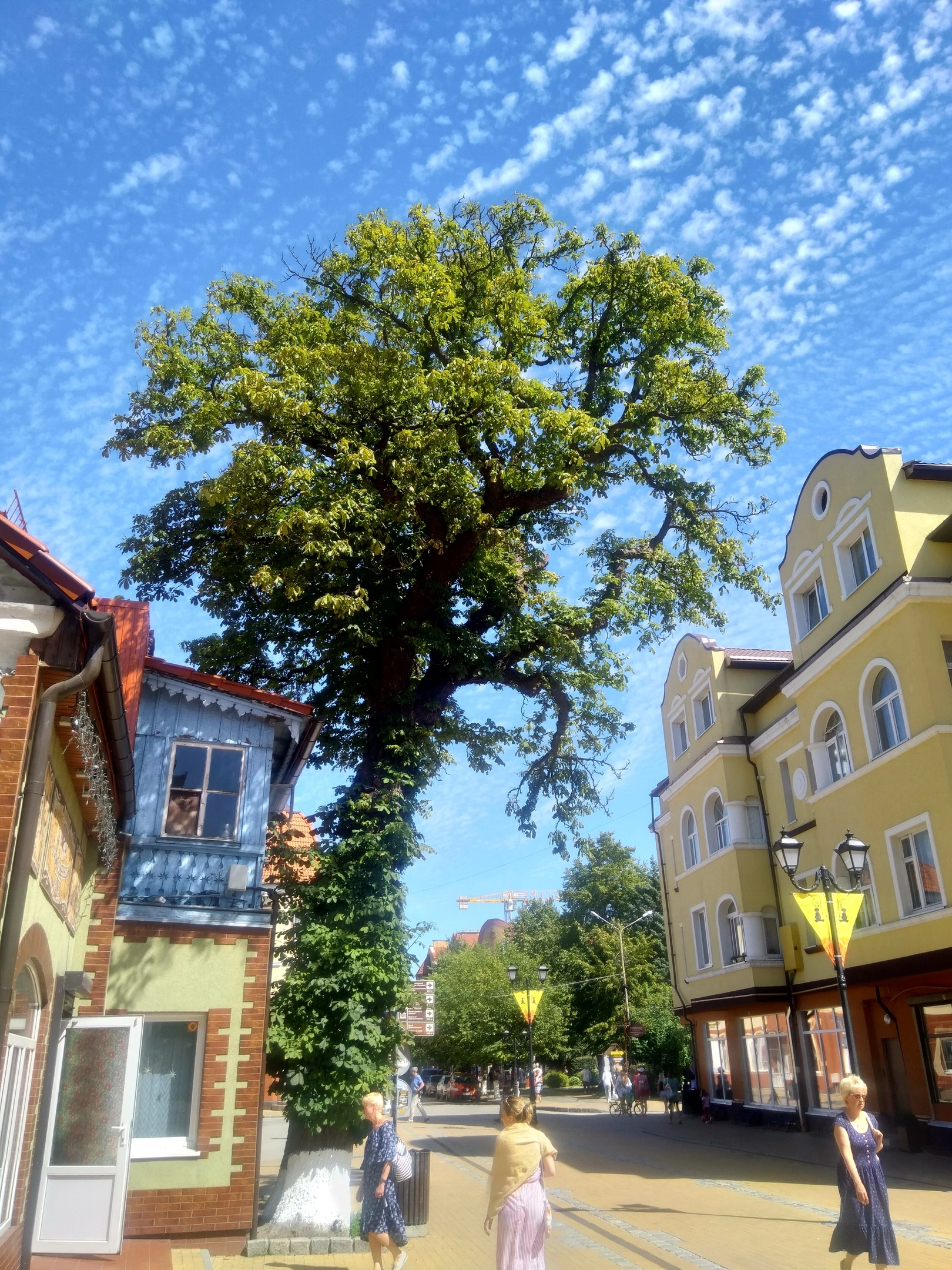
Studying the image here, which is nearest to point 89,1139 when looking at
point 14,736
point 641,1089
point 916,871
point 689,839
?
point 14,736

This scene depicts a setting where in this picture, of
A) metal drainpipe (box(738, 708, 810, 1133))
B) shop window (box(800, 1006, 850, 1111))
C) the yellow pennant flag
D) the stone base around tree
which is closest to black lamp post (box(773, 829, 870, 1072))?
the stone base around tree

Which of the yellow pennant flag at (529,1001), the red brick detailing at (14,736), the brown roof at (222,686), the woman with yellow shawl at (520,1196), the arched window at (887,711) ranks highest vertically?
the arched window at (887,711)

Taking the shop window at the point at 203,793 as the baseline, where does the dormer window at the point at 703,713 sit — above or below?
above

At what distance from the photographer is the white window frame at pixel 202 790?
12.5 meters

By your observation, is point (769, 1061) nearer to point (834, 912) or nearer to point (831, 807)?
point (831, 807)

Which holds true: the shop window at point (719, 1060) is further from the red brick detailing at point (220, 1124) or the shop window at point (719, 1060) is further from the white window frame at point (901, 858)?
the red brick detailing at point (220, 1124)

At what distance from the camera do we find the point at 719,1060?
98.9 ft

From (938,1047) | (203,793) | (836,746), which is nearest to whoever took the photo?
(203,793)

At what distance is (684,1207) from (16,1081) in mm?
9884

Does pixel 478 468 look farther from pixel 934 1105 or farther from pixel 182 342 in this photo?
pixel 934 1105

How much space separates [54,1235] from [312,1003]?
13.1 ft

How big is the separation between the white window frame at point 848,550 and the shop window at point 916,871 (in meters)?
5.17

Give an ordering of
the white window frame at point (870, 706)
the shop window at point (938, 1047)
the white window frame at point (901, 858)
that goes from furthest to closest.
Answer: the white window frame at point (870, 706) → the shop window at point (938, 1047) → the white window frame at point (901, 858)

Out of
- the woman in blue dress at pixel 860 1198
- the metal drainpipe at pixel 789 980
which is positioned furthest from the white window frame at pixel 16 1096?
the metal drainpipe at pixel 789 980
